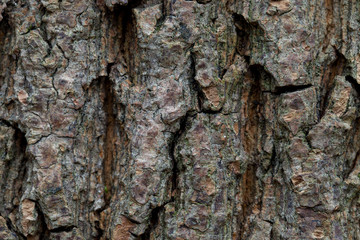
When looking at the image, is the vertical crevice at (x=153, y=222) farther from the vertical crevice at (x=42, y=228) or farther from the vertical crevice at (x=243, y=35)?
the vertical crevice at (x=243, y=35)

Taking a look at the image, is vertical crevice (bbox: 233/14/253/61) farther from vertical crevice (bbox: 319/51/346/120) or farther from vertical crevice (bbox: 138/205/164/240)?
vertical crevice (bbox: 138/205/164/240)

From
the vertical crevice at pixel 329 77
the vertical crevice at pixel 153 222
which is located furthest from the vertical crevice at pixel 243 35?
the vertical crevice at pixel 153 222

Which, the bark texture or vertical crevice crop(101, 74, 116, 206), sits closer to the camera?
the bark texture

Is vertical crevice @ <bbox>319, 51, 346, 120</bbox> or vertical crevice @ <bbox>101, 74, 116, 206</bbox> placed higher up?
vertical crevice @ <bbox>319, 51, 346, 120</bbox>

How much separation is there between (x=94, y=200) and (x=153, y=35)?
0.77m

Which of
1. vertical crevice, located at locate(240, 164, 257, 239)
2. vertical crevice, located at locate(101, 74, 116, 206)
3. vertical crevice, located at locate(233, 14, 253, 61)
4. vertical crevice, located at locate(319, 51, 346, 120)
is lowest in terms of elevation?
vertical crevice, located at locate(240, 164, 257, 239)

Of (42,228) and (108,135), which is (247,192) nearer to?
(108,135)

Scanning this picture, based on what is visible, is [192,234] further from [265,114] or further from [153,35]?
[153,35]

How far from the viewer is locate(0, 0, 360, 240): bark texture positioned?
1.56m

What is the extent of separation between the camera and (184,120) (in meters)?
1.58

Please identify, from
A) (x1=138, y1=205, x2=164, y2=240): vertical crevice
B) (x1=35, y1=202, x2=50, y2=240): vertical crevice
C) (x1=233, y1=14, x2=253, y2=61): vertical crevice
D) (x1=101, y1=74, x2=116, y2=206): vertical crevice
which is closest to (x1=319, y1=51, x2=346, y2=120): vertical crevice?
(x1=233, y1=14, x2=253, y2=61): vertical crevice

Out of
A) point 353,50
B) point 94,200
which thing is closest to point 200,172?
point 94,200

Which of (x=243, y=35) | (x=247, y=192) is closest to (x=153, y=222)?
(x=247, y=192)

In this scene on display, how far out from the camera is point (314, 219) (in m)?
1.53
